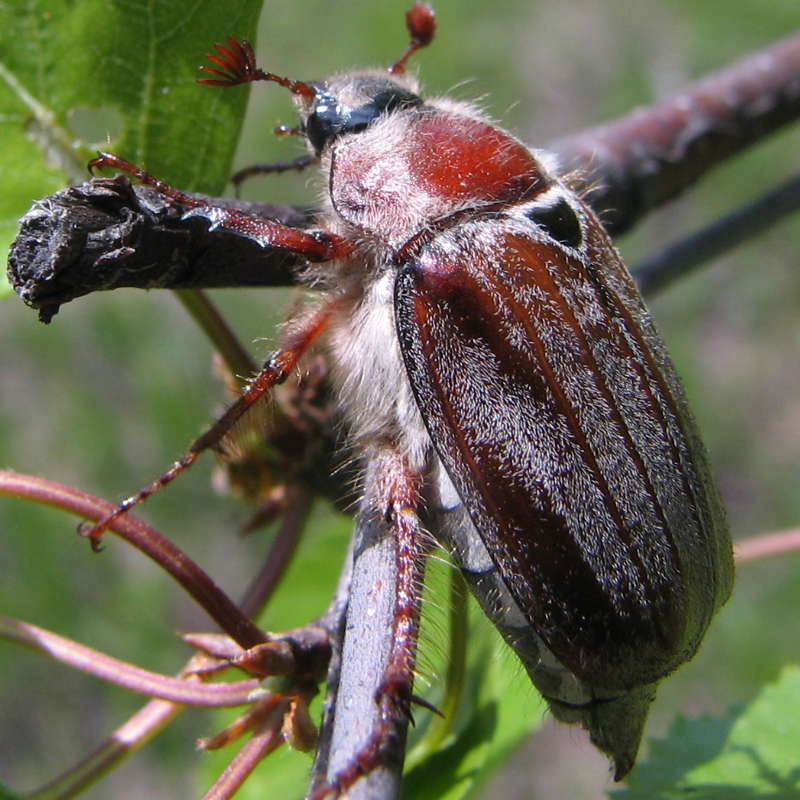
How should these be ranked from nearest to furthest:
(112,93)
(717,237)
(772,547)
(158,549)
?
1. (158,549)
2. (112,93)
3. (772,547)
4. (717,237)

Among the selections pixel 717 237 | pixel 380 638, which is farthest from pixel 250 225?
pixel 717 237

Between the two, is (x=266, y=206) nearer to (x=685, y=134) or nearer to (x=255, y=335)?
(x=685, y=134)

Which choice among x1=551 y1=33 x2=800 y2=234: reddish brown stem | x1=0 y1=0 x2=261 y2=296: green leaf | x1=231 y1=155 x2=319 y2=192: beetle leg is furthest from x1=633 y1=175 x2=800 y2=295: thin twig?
x1=0 y1=0 x2=261 y2=296: green leaf

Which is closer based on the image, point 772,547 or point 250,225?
point 250,225

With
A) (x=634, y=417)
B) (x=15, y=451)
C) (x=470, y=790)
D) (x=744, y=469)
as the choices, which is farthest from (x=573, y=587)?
(x=15, y=451)

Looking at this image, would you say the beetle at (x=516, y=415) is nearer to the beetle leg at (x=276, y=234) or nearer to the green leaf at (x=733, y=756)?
the beetle leg at (x=276, y=234)

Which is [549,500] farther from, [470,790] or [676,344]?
[676,344]
